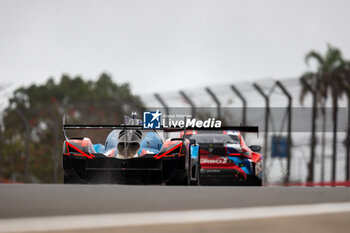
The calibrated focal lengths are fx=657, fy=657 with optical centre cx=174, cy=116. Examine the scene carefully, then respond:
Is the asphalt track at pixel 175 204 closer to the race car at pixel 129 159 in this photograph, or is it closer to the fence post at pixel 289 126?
the race car at pixel 129 159

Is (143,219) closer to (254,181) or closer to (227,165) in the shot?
→ (227,165)

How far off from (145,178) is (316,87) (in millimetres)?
16534

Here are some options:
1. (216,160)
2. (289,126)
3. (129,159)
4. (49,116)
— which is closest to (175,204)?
(129,159)

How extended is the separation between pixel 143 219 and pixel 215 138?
7.58 metres

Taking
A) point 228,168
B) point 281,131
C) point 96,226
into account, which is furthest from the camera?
point 281,131

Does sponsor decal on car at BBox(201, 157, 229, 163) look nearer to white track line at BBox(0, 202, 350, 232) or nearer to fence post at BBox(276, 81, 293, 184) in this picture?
white track line at BBox(0, 202, 350, 232)

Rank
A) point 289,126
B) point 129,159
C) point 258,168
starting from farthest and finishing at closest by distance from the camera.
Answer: point 289,126
point 258,168
point 129,159

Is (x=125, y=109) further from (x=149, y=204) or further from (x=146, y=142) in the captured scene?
(x=149, y=204)

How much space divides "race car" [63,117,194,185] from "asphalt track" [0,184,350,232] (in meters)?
1.95

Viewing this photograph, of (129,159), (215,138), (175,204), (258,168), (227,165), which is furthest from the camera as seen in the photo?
(215,138)

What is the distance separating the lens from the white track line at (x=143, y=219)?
3.55 metres

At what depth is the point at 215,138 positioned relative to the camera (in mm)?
11453

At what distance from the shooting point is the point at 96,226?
355 cm

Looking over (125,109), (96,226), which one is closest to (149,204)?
(96,226)
